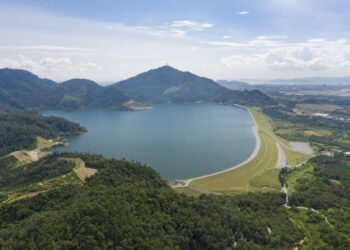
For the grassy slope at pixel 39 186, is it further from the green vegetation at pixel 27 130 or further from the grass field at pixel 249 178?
the green vegetation at pixel 27 130

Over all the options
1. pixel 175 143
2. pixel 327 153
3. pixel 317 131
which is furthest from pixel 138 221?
pixel 317 131

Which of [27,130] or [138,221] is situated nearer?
[138,221]

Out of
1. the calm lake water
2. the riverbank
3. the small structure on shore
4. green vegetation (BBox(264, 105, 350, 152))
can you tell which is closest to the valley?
the riverbank

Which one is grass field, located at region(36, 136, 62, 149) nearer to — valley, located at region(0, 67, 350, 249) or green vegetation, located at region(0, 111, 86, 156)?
green vegetation, located at region(0, 111, 86, 156)

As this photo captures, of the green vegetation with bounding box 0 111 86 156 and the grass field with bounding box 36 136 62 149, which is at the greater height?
the green vegetation with bounding box 0 111 86 156

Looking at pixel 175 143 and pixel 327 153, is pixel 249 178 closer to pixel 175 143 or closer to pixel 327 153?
pixel 327 153

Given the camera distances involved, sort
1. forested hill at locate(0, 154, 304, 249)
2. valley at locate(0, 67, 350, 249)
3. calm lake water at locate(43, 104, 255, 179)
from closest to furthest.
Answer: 1. forested hill at locate(0, 154, 304, 249)
2. valley at locate(0, 67, 350, 249)
3. calm lake water at locate(43, 104, 255, 179)

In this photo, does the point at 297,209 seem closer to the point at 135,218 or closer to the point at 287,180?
the point at 287,180
